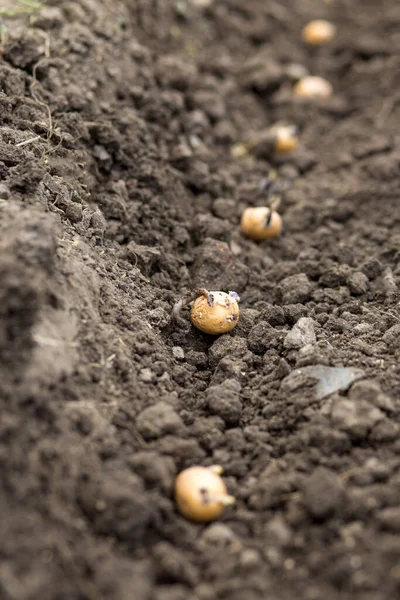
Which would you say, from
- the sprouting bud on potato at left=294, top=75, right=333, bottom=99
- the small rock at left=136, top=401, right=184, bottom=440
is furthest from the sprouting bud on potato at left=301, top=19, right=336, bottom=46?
the small rock at left=136, top=401, right=184, bottom=440

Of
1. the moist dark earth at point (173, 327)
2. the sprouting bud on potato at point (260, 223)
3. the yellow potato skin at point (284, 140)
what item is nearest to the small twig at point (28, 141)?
the moist dark earth at point (173, 327)

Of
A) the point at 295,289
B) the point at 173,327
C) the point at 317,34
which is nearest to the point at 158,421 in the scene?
the point at 173,327

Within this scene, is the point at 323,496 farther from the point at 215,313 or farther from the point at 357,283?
the point at 357,283

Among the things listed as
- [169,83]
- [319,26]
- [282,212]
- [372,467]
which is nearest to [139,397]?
[372,467]

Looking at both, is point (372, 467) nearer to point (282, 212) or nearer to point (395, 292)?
point (395, 292)

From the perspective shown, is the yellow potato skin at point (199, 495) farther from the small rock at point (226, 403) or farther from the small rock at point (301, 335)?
the small rock at point (301, 335)
